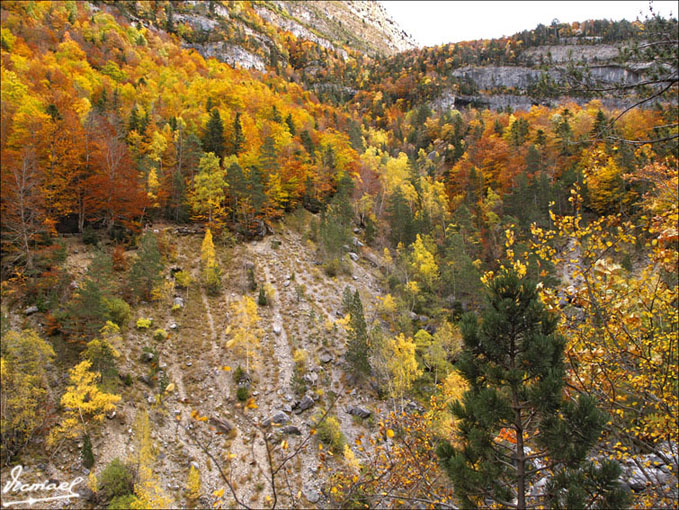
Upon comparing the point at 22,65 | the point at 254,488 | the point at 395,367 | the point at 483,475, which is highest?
the point at 22,65

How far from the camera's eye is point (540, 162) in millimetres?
49094

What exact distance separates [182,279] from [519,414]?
27.6 metres

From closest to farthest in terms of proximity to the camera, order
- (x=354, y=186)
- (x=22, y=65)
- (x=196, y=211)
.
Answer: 1. (x=196, y=211)
2. (x=22, y=65)
3. (x=354, y=186)

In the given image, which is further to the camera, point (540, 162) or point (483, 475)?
point (540, 162)

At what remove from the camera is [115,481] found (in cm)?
1483

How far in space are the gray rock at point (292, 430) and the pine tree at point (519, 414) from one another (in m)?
16.5

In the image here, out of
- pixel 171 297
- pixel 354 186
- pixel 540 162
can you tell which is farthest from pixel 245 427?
pixel 540 162

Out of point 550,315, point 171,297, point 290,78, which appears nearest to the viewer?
point 550,315

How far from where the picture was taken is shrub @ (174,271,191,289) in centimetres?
2834

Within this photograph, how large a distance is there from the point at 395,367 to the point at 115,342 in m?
18.6

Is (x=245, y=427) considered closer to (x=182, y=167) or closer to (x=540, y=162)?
(x=182, y=167)

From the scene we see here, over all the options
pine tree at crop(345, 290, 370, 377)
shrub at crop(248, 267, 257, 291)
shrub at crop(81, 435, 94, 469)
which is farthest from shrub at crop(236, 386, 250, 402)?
shrub at crop(248, 267, 257, 291)
